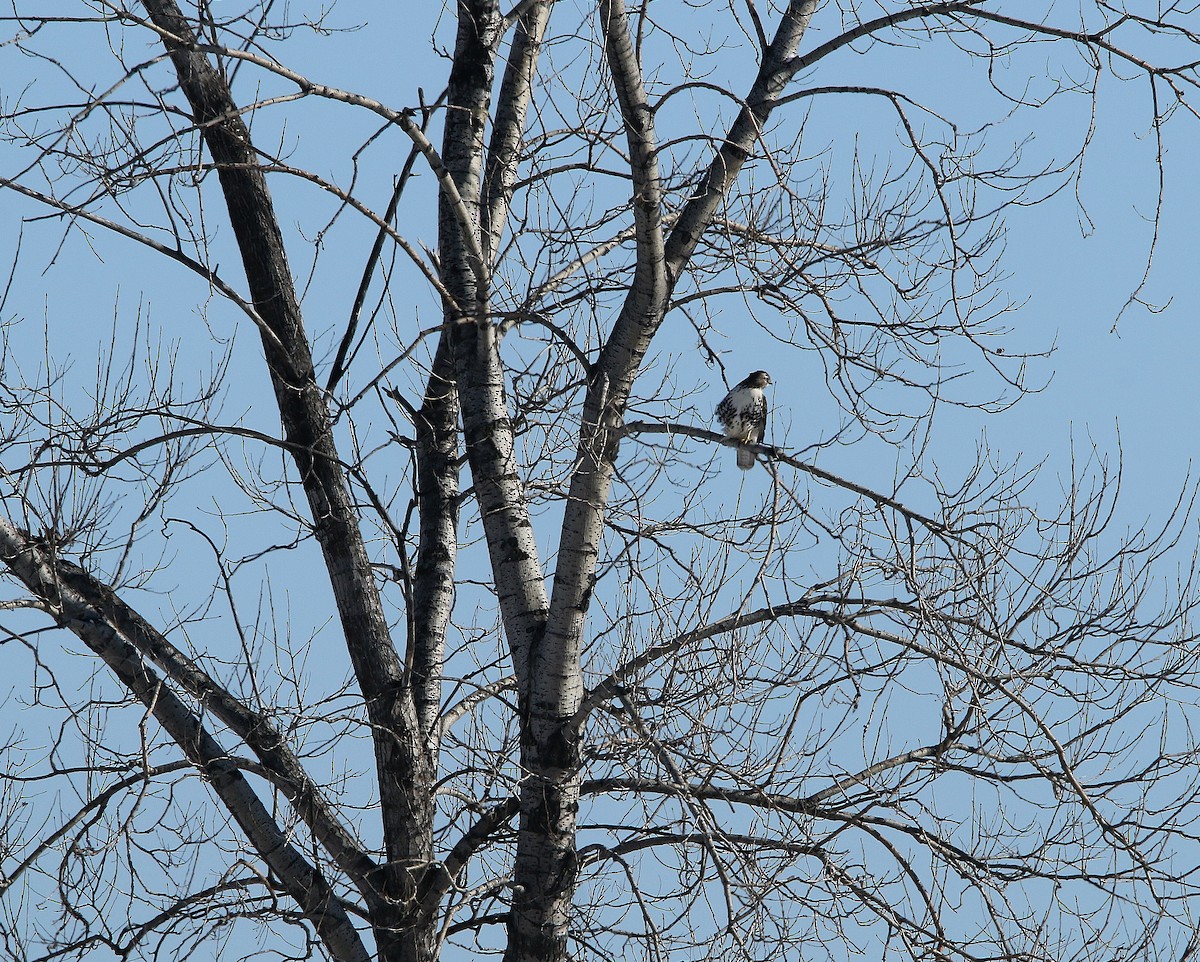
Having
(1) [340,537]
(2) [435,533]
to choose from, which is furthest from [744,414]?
(1) [340,537]

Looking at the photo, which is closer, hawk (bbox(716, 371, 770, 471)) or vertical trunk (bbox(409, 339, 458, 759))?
vertical trunk (bbox(409, 339, 458, 759))

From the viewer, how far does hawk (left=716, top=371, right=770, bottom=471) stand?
6828 millimetres

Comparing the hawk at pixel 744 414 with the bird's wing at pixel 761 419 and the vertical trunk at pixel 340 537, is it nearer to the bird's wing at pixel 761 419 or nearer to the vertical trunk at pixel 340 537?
the bird's wing at pixel 761 419

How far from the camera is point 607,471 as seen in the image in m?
4.86

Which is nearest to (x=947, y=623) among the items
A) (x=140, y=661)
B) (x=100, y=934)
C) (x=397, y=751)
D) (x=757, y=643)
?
(x=757, y=643)

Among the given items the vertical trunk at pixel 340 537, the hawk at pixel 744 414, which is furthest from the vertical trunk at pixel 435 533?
the hawk at pixel 744 414

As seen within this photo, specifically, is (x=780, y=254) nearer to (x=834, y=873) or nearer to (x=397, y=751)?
(x=834, y=873)

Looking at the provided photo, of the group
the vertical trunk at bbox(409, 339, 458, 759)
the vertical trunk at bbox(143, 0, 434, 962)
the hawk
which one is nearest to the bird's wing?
the hawk

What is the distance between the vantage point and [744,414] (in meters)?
6.81

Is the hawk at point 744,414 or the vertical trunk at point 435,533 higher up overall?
the hawk at point 744,414

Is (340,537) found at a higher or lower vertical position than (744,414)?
lower

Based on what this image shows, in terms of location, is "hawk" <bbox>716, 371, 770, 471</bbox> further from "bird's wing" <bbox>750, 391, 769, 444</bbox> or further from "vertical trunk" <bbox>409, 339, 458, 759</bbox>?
"vertical trunk" <bbox>409, 339, 458, 759</bbox>

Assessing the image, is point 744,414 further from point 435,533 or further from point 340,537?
point 340,537

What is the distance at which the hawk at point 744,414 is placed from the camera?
22.4 feet
